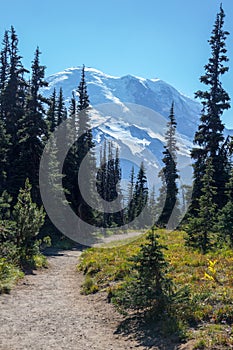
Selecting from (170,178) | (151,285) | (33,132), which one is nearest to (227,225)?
(151,285)

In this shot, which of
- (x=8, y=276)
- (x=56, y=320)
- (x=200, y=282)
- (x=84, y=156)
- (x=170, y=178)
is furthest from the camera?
(x=170, y=178)

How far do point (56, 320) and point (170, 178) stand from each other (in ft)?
103

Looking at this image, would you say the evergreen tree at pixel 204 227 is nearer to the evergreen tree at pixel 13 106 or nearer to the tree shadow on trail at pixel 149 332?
the tree shadow on trail at pixel 149 332

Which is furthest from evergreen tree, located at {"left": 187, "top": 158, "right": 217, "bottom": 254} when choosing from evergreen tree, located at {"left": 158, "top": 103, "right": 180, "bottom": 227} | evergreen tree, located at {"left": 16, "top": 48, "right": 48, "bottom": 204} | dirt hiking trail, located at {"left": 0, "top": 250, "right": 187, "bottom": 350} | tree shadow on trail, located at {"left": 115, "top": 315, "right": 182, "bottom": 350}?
evergreen tree, located at {"left": 158, "top": 103, "right": 180, "bottom": 227}

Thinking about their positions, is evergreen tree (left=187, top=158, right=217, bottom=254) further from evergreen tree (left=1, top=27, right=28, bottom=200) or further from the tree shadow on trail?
evergreen tree (left=1, top=27, right=28, bottom=200)

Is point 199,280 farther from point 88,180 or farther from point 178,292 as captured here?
point 88,180

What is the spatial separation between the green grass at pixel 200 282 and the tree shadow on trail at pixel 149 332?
0.44m

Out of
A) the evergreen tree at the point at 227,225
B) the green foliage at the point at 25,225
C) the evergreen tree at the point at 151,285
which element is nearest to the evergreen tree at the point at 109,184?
the green foliage at the point at 25,225

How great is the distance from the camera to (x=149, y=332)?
337 inches

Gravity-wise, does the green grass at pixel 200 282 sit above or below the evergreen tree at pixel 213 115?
below

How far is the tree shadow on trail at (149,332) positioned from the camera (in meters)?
7.83

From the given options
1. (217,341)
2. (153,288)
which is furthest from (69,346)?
(217,341)

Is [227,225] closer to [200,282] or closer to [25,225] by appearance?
Answer: [200,282]

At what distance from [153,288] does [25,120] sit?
23.0 meters
